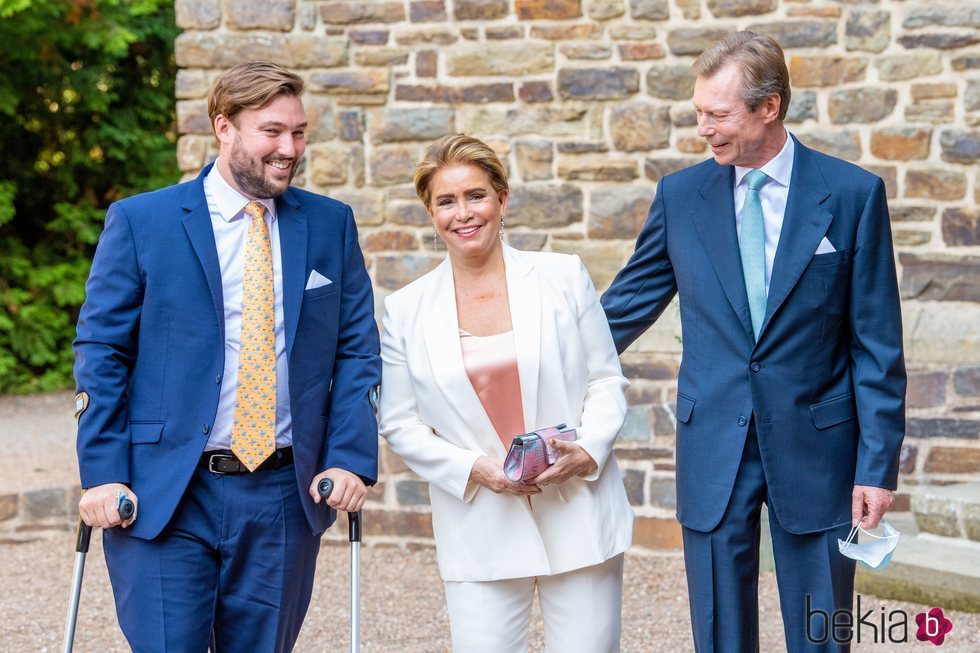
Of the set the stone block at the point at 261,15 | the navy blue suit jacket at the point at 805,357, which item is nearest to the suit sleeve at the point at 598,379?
the navy blue suit jacket at the point at 805,357

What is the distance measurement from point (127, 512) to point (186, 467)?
0.16 meters

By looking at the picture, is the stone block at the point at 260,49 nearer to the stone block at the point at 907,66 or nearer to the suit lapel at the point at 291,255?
the stone block at the point at 907,66

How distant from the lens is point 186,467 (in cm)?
284

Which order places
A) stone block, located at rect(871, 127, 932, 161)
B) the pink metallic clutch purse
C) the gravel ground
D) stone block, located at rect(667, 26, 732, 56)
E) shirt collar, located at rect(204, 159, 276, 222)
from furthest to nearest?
stone block, located at rect(667, 26, 732, 56) → stone block, located at rect(871, 127, 932, 161) → the gravel ground → shirt collar, located at rect(204, 159, 276, 222) → the pink metallic clutch purse

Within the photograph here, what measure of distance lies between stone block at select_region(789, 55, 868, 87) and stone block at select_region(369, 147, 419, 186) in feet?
6.26

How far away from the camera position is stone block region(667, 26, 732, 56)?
5.92 m

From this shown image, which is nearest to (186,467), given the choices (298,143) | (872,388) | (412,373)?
(412,373)

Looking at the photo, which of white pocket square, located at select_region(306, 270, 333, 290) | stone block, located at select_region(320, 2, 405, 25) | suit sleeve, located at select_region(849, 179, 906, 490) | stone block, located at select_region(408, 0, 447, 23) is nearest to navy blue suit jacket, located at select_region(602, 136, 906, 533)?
suit sleeve, located at select_region(849, 179, 906, 490)

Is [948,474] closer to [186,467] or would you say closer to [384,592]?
[384,592]

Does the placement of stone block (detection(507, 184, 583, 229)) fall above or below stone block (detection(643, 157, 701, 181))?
below

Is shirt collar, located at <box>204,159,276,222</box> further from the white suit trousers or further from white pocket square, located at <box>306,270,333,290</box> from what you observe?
the white suit trousers

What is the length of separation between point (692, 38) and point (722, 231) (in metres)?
3.16

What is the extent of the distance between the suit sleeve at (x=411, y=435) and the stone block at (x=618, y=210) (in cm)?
320

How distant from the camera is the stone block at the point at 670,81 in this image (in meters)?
5.98
